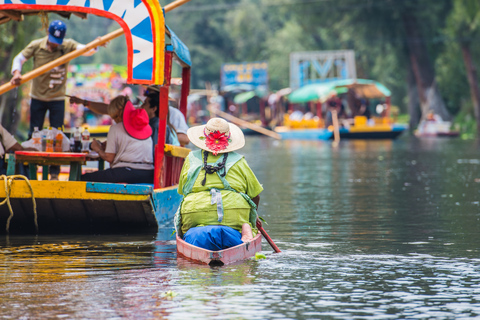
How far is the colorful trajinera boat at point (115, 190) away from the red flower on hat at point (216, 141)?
4.85 feet

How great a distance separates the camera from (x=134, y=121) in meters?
10.1

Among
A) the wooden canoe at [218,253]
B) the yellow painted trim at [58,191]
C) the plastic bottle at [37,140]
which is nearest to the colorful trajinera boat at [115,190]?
the yellow painted trim at [58,191]

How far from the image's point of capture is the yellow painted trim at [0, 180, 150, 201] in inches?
368

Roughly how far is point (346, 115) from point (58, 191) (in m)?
36.1

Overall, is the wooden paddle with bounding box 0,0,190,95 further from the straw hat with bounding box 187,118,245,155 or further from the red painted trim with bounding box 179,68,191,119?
the straw hat with bounding box 187,118,245,155

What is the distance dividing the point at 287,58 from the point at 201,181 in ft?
187

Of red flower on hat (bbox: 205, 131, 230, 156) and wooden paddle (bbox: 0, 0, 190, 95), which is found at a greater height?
wooden paddle (bbox: 0, 0, 190, 95)

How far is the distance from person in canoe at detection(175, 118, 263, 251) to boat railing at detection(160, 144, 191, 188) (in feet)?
6.27

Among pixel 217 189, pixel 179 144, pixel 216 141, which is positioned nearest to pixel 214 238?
pixel 217 189

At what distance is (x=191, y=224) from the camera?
8047 mm

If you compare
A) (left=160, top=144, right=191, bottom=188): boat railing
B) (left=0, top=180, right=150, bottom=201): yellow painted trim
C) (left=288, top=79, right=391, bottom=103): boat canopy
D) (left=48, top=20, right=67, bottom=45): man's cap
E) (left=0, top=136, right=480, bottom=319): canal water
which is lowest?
(left=0, top=136, right=480, bottom=319): canal water

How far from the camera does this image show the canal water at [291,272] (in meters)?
6.08

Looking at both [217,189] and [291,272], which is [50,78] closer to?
[217,189]

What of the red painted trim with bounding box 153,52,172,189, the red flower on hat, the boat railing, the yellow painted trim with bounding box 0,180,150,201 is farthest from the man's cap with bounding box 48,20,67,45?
the red flower on hat
